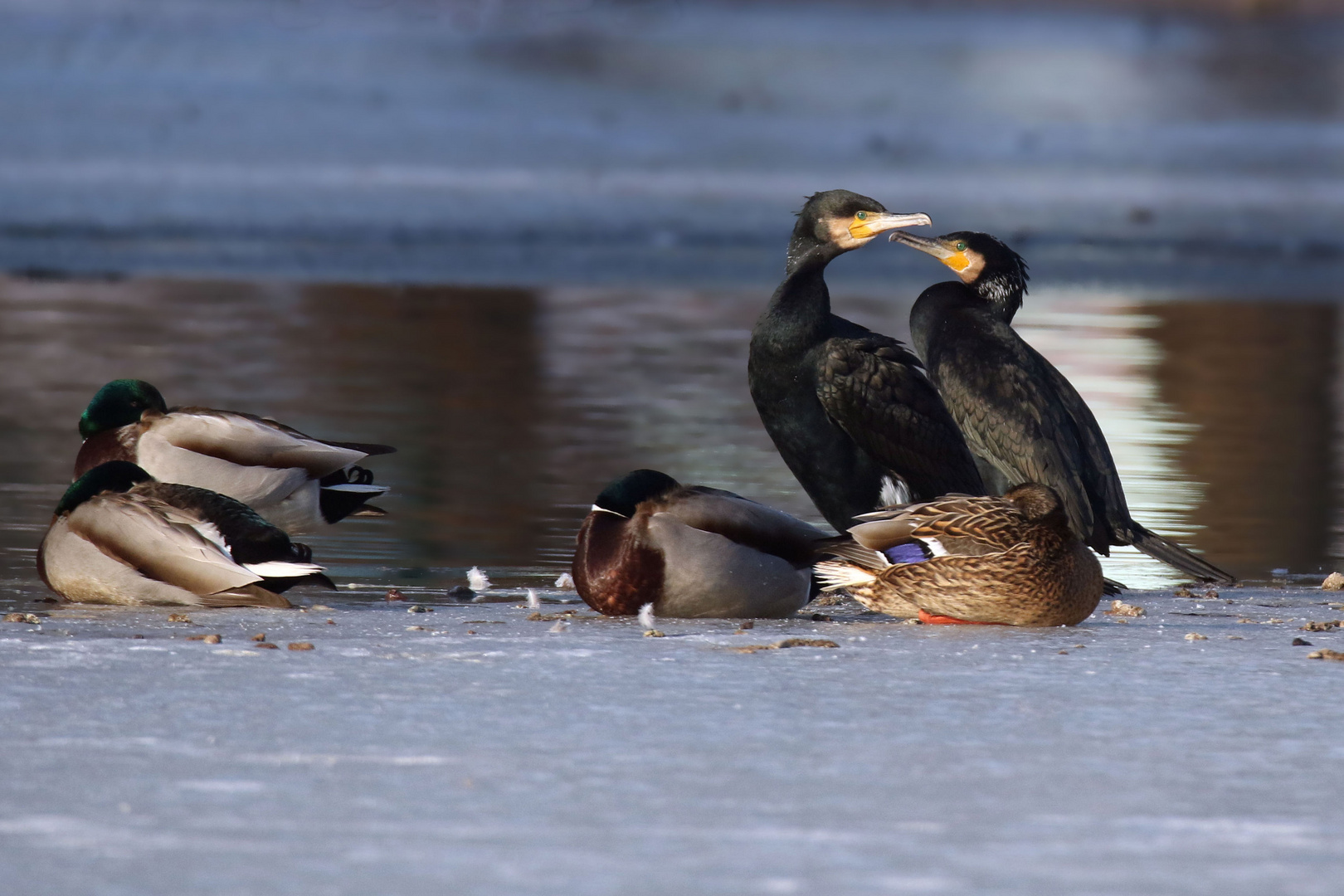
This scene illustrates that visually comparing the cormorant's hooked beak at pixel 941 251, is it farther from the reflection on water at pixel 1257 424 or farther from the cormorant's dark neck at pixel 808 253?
the reflection on water at pixel 1257 424

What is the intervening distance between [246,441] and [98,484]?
3.01 ft

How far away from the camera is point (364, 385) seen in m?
12.8

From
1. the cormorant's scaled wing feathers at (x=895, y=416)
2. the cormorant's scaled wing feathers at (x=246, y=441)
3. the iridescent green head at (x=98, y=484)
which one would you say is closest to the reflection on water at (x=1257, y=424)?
the cormorant's scaled wing feathers at (x=895, y=416)

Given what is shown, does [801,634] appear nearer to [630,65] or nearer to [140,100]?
[140,100]

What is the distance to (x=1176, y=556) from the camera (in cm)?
645

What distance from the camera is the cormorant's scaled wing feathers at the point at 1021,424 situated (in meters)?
6.44

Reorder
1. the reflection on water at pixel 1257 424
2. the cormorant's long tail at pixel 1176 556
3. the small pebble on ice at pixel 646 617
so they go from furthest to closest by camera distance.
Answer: the reflection on water at pixel 1257 424 < the cormorant's long tail at pixel 1176 556 < the small pebble on ice at pixel 646 617

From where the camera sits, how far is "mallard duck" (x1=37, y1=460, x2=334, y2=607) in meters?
5.68

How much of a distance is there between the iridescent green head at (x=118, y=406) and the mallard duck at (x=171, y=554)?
1.00 m

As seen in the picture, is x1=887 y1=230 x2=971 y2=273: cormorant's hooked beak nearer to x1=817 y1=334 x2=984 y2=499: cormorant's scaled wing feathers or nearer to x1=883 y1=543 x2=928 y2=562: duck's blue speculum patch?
x1=817 y1=334 x2=984 y2=499: cormorant's scaled wing feathers

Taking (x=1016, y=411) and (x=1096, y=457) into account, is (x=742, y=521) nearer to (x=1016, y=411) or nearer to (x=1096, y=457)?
Result: (x=1016, y=411)

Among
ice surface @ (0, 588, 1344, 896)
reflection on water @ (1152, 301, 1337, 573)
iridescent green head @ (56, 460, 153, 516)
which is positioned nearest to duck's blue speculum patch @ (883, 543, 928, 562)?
ice surface @ (0, 588, 1344, 896)

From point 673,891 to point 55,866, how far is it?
0.98m

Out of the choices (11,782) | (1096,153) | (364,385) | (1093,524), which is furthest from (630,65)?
(11,782)
